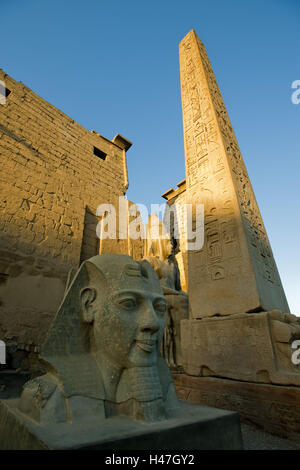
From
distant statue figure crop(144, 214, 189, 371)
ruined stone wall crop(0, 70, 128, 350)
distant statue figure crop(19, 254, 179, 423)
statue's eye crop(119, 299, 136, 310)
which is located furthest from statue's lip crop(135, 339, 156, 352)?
ruined stone wall crop(0, 70, 128, 350)

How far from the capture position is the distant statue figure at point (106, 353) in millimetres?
1131

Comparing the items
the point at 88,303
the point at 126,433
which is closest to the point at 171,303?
the point at 88,303

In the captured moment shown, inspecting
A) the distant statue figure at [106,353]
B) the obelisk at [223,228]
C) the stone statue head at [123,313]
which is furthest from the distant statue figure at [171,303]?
the stone statue head at [123,313]

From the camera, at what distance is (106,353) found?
1305mm

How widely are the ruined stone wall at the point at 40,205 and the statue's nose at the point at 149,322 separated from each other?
12.7ft

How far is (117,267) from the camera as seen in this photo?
1430 millimetres

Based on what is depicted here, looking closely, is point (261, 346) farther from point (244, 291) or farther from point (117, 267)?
point (117, 267)

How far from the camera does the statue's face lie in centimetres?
127

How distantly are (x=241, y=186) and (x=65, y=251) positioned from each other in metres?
3.96

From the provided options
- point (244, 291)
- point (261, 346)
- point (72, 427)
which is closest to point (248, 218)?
point (244, 291)

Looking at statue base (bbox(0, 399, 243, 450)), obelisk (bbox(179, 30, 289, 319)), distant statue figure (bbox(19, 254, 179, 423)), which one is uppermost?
obelisk (bbox(179, 30, 289, 319))

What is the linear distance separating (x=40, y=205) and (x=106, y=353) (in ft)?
15.5

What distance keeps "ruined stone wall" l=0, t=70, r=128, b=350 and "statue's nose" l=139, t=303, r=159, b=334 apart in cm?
387

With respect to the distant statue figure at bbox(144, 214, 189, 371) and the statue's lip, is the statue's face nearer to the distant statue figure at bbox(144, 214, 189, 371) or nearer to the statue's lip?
the statue's lip
